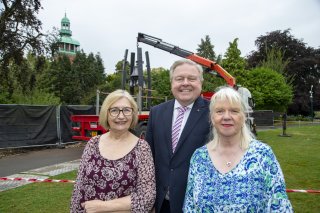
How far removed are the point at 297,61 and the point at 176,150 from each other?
136 ft

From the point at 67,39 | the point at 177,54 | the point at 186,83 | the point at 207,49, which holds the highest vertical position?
the point at 67,39

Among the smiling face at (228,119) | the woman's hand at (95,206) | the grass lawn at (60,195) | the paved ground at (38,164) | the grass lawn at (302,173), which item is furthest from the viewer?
the paved ground at (38,164)

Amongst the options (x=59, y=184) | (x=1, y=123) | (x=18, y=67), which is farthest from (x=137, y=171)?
(x=18, y=67)

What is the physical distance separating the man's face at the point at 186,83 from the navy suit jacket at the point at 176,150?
0.10 m

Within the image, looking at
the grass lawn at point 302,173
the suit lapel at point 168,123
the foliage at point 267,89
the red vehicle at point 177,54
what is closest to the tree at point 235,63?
the foliage at point 267,89

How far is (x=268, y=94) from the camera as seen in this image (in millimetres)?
30531

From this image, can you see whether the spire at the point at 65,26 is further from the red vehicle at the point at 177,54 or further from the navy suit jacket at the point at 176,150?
the navy suit jacket at the point at 176,150

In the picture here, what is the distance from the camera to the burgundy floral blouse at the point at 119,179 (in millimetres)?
2201

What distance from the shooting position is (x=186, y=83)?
2600 mm

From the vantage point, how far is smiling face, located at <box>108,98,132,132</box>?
239cm

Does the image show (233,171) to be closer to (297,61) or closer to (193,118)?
(193,118)

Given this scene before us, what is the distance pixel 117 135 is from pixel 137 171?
0.34 meters

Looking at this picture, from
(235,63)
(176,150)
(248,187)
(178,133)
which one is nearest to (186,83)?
(178,133)

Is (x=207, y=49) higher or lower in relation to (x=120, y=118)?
higher
